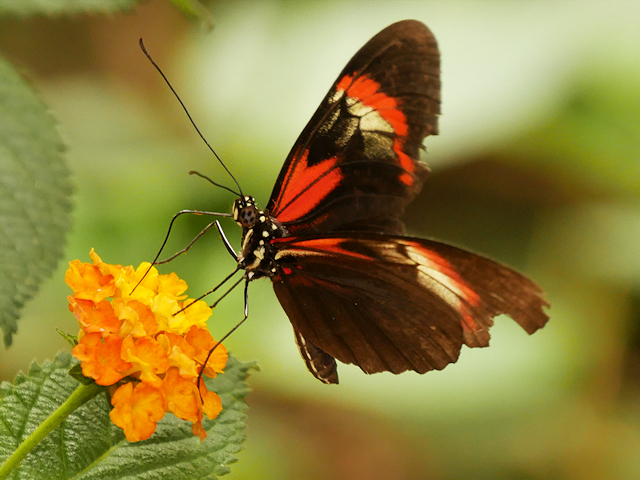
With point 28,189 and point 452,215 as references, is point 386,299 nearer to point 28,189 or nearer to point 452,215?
point 28,189

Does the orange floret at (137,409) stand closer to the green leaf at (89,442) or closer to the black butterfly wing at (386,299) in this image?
the green leaf at (89,442)

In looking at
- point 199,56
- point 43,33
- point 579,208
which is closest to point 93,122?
point 199,56

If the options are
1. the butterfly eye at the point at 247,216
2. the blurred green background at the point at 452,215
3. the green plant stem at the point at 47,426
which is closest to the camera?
the green plant stem at the point at 47,426

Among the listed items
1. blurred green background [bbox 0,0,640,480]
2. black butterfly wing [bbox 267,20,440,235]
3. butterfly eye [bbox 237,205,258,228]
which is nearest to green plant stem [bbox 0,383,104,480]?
butterfly eye [bbox 237,205,258,228]

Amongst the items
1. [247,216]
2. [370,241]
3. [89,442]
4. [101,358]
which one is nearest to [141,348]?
[101,358]

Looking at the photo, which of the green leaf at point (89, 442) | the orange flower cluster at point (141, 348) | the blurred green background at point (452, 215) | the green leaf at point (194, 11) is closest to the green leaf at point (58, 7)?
the green leaf at point (194, 11)

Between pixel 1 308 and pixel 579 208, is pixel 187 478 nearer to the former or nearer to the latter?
pixel 1 308
